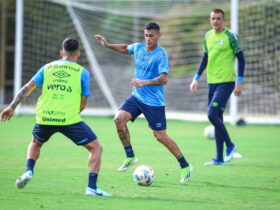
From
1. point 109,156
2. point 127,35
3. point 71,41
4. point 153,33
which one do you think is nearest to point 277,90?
point 127,35

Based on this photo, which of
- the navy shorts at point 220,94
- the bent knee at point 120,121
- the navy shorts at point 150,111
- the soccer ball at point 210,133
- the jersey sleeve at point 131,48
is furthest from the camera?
the soccer ball at point 210,133

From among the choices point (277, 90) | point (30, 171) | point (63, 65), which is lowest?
point (277, 90)

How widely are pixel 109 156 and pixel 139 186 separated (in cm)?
346

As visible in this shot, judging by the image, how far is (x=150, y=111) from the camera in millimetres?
9594

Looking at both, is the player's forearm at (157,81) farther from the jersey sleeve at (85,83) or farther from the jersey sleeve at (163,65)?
the jersey sleeve at (85,83)

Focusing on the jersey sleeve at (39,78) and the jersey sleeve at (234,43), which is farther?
the jersey sleeve at (234,43)

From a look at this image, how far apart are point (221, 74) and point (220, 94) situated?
1.12ft

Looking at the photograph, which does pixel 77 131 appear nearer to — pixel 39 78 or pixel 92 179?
pixel 92 179

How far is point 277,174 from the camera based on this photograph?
33.4ft

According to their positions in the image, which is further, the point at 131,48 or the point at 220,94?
the point at 220,94

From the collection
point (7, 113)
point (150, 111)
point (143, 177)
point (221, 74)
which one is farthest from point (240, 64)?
point (7, 113)

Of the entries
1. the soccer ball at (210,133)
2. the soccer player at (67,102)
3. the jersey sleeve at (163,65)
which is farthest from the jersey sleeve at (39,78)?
the soccer ball at (210,133)

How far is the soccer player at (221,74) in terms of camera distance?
11.3 meters

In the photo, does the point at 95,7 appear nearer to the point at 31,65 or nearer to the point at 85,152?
the point at 31,65
